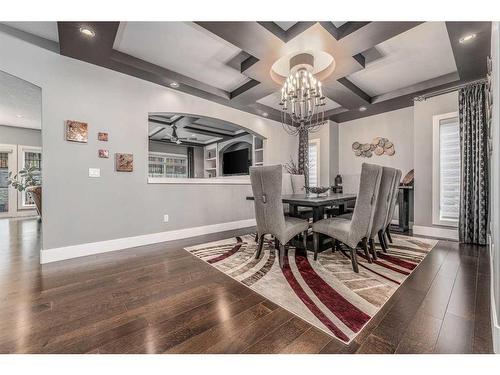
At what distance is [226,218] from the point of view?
455 cm

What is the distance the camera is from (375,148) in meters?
5.21

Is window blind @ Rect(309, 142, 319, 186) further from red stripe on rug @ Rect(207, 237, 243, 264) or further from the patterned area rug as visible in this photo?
red stripe on rug @ Rect(207, 237, 243, 264)

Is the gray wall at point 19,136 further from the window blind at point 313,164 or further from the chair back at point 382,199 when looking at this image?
the chair back at point 382,199

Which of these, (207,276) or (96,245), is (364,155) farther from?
(96,245)

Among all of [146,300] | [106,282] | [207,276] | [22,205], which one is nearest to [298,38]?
[207,276]

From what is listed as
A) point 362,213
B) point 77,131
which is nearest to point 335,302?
point 362,213

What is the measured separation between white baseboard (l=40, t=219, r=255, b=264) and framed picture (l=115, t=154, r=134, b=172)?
997 mm

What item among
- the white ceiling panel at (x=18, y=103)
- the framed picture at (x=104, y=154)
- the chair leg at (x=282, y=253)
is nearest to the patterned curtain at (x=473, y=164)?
the chair leg at (x=282, y=253)

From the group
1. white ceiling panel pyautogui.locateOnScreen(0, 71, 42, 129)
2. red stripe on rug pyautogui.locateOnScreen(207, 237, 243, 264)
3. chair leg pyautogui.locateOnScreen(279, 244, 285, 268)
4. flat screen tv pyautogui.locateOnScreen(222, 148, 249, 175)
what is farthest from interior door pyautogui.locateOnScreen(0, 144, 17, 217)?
chair leg pyautogui.locateOnScreen(279, 244, 285, 268)

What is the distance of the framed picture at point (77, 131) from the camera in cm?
283

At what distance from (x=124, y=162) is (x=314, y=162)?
4.42 metres

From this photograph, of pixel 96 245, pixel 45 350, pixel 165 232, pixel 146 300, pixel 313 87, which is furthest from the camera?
pixel 165 232

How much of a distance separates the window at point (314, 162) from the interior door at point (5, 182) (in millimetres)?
8199
